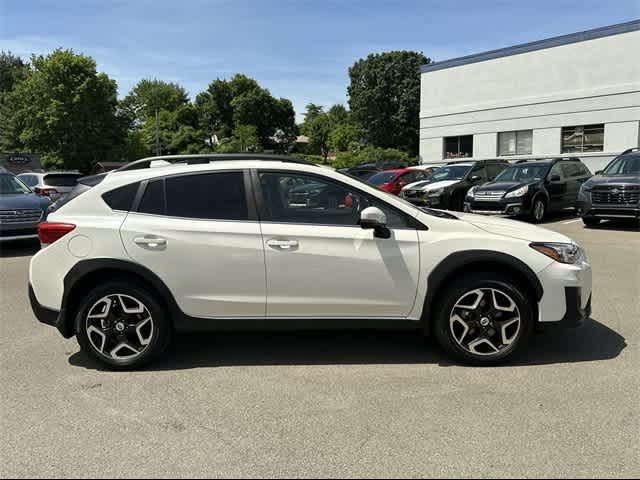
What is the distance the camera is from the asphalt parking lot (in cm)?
287

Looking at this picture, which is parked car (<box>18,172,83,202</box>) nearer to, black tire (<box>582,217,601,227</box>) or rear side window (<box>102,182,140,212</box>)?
rear side window (<box>102,182,140,212</box>)

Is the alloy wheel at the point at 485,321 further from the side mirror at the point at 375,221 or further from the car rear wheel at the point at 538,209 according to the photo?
→ the car rear wheel at the point at 538,209

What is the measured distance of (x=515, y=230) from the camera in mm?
4340

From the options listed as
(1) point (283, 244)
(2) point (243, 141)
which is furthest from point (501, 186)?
(2) point (243, 141)

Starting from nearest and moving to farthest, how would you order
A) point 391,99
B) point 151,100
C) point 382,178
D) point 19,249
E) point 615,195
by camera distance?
point 19,249 → point 615,195 → point 382,178 → point 391,99 → point 151,100

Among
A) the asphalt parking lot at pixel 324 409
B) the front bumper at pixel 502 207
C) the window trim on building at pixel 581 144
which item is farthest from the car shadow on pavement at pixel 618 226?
the window trim on building at pixel 581 144

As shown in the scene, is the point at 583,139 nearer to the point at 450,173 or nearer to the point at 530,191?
the point at 450,173

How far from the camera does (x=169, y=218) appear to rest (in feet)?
13.6

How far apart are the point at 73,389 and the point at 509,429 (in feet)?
Result: 9.80

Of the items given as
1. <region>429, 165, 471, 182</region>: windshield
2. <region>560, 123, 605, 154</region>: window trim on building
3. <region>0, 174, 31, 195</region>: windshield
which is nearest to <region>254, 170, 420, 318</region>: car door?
<region>0, 174, 31, 195</region>: windshield

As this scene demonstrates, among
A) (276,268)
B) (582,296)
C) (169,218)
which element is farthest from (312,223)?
(582,296)

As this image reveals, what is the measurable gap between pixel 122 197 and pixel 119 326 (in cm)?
101

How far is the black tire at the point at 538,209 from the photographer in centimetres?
1327

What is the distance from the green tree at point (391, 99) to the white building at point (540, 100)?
2004cm
